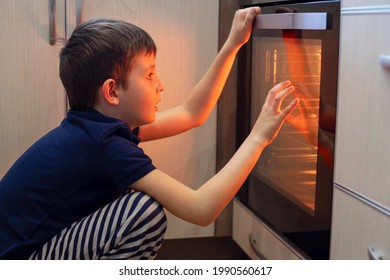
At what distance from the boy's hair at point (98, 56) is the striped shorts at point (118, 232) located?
223mm

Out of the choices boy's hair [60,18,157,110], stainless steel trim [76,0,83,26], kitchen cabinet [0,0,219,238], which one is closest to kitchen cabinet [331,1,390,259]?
boy's hair [60,18,157,110]

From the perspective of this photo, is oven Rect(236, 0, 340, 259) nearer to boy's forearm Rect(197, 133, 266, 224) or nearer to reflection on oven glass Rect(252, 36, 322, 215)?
reflection on oven glass Rect(252, 36, 322, 215)

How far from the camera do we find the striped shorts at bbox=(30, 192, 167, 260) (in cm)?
114

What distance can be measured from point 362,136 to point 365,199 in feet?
0.35

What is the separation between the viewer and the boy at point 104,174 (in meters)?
1.15

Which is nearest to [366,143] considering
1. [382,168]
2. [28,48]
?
[382,168]

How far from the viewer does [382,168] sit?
1013 mm

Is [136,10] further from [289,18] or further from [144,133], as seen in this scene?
[289,18]

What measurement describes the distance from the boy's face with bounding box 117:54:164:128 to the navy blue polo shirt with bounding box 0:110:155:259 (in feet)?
0.21

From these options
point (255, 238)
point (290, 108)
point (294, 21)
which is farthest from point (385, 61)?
point (255, 238)

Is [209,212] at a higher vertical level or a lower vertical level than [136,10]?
lower

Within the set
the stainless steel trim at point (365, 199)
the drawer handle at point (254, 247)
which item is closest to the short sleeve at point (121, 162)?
the stainless steel trim at point (365, 199)

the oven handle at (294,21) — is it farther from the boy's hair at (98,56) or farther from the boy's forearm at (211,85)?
the boy's hair at (98,56)
